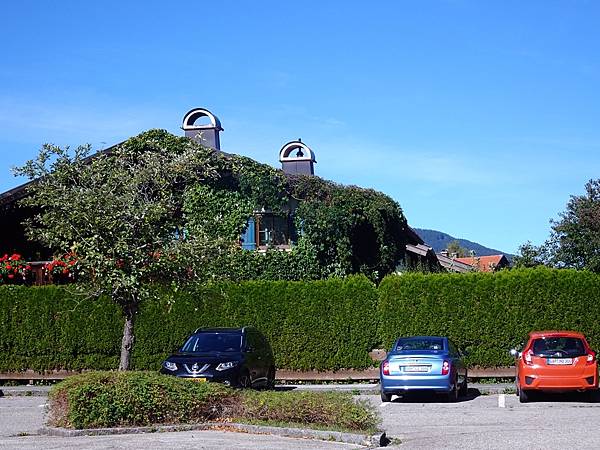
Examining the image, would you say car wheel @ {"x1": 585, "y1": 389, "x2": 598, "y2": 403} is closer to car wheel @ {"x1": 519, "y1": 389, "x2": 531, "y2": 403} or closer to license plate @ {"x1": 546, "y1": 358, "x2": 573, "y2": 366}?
license plate @ {"x1": 546, "y1": 358, "x2": 573, "y2": 366}

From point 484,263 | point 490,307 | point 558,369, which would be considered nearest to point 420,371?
point 558,369

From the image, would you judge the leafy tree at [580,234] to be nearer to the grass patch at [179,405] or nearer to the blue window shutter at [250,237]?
the blue window shutter at [250,237]

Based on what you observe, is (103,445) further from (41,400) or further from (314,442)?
(41,400)

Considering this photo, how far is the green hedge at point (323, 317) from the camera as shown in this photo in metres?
24.5

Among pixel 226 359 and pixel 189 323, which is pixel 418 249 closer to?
pixel 189 323

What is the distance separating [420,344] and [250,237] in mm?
13362

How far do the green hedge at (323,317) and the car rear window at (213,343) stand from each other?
87.9 inches

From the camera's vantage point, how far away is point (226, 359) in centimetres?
2005

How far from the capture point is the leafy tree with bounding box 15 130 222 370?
18.7m

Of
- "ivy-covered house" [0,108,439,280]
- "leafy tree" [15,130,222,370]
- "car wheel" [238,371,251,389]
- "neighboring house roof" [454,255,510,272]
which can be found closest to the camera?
"leafy tree" [15,130,222,370]

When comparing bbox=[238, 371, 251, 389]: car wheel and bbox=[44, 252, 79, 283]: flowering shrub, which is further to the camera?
bbox=[238, 371, 251, 389]: car wheel

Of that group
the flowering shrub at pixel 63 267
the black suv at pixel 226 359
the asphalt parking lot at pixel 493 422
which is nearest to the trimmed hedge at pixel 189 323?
the flowering shrub at pixel 63 267

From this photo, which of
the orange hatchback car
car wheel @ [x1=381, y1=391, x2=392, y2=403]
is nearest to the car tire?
car wheel @ [x1=381, y1=391, x2=392, y2=403]

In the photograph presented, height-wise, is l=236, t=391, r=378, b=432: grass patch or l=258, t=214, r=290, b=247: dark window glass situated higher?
l=258, t=214, r=290, b=247: dark window glass
